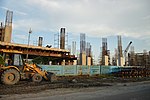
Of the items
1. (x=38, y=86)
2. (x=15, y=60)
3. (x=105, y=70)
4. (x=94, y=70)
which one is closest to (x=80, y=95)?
(x=38, y=86)

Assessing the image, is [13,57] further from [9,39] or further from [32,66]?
[9,39]

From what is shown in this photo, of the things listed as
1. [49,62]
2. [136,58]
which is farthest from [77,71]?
[136,58]

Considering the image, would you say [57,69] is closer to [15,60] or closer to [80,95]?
[15,60]

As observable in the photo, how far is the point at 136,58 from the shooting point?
54.8 metres

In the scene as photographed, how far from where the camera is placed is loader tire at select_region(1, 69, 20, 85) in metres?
13.9

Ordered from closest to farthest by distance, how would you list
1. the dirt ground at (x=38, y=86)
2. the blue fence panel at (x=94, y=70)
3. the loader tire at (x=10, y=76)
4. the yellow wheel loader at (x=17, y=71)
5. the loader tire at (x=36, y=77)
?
1. the dirt ground at (x=38, y=86)
2. the loader tire at (x=10, y=76)
3. the yellow wheel loader at (x=17, y=71)
4. the loader tire at (x=36, y=77)
5. the blue fence panel at (x=94, y=70)


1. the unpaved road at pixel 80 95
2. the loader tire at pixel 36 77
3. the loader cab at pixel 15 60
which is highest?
the loader cab at pixel 15 60

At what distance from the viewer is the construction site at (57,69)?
14.2 m

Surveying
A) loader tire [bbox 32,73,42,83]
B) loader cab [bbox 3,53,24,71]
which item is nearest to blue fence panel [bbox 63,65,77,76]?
loader tire [bbox 32,73,42,83]

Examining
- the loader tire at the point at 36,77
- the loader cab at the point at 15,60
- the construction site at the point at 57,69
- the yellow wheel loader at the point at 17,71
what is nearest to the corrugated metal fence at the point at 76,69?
the construction site at the point at 57,69

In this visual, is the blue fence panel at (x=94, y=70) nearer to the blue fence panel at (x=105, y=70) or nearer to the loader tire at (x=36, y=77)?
the blue fence panel at (x=105, y=70)

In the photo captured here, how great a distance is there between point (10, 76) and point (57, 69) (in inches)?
484

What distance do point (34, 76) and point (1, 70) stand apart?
2761 mm

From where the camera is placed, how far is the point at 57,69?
26.3 metres
